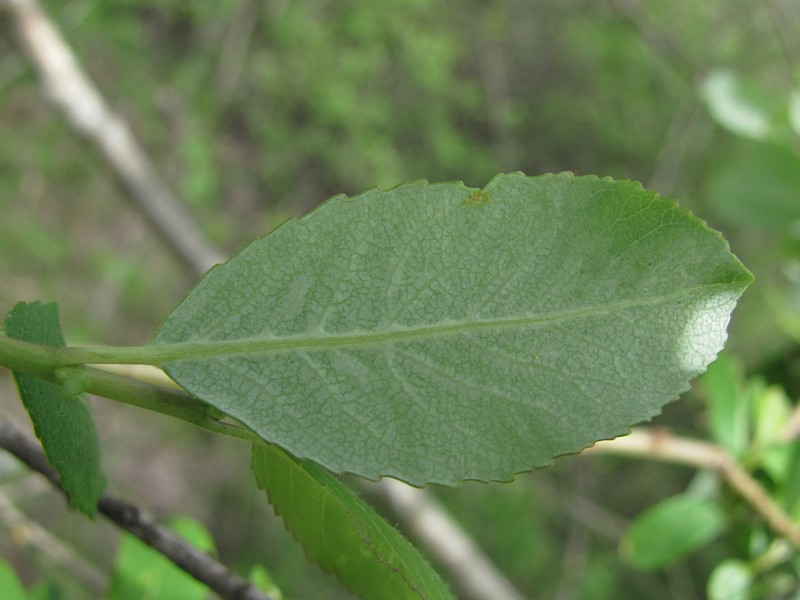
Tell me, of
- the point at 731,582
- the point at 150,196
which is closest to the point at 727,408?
the point at 731,582

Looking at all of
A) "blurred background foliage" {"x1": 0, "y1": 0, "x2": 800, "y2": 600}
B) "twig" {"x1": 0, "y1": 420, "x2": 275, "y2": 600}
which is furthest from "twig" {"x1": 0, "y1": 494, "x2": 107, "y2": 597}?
"blurred background foliage" {"x1": 0, "y1": 0, "x2": 800, "y2": 600}

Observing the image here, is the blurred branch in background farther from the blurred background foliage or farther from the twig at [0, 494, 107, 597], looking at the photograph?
the twig at [0, 494, 107, 597]

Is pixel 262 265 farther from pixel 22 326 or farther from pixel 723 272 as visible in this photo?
pixel 723 272

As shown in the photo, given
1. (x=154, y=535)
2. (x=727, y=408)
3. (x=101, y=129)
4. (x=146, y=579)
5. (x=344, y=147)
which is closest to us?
(x=154, y=535)

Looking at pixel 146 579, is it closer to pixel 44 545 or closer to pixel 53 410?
pixel 44 545

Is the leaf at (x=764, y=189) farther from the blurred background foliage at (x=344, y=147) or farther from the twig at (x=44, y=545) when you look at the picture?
the twig at (x=44, y=545)

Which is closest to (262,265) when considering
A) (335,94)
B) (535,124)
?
(335,94)

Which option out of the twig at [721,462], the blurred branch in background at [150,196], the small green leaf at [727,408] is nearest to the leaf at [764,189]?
the small green leaf at [727,408]
